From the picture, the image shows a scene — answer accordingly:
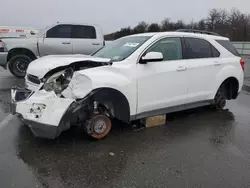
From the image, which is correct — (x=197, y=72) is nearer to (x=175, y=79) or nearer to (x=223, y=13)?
(x=175, y=79)

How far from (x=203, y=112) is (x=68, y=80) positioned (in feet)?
11.3

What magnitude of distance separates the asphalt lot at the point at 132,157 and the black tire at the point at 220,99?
898 millimetres

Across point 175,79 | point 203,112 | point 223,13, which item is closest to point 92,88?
point 175,79

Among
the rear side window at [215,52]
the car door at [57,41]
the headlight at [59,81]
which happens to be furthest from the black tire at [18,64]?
the rear side window at [215,52]

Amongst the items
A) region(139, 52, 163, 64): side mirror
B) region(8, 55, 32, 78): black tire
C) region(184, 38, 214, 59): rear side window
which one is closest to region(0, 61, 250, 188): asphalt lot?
region(139, 52, 163, 64): side mirror

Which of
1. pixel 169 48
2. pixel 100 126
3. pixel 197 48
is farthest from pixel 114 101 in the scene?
pixel 197 48

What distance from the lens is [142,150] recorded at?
3.95 m

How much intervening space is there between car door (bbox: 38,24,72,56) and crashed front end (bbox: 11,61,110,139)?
6338 millimetres

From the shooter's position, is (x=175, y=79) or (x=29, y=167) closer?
(x=29, y=167)

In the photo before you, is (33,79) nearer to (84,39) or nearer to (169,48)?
(169,48)

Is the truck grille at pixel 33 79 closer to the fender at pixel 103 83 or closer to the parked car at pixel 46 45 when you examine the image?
the fender at pixel 103 83

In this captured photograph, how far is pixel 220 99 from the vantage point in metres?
6.02

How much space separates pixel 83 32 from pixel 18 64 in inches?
111

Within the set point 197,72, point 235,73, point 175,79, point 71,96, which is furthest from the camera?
point 235,73
